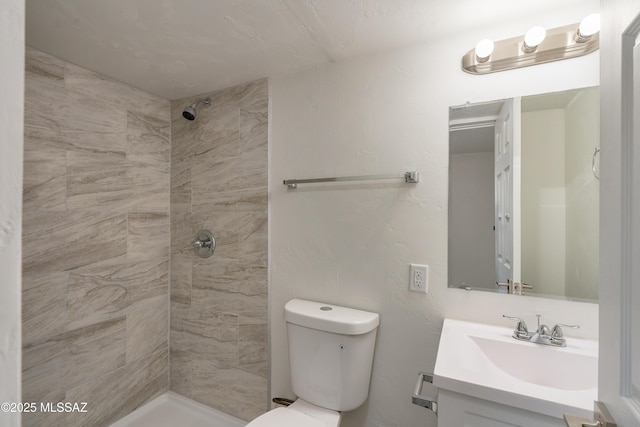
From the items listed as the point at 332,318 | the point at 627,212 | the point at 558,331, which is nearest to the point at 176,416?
the point at 332,318

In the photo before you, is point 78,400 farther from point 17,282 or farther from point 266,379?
point 17,282

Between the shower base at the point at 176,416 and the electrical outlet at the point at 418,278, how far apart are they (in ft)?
4.47

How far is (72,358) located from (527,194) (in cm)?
233

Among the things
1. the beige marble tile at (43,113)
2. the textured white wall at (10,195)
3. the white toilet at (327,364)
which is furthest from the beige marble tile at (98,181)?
the textured white wall at (10,195)

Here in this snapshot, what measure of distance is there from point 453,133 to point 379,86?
43cm

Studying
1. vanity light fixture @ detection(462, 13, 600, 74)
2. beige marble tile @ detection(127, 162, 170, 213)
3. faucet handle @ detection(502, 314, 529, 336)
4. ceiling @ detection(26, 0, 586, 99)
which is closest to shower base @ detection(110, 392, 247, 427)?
beige marble tile @ detection(127, 162, 170, 213)

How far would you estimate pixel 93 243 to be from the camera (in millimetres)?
1633

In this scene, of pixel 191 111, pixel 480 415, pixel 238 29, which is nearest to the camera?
pixel 480 415

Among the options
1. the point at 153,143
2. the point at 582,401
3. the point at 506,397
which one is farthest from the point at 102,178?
the point at 582,401

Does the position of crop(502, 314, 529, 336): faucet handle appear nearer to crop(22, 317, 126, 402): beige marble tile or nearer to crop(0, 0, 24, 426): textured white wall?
crop(0, 0, 24, 426): textured white wall

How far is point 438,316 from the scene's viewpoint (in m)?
1.30

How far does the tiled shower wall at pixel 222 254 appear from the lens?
1738 millimetres

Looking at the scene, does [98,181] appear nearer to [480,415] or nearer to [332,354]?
[332,354]

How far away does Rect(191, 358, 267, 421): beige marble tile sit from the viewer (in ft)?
5.69
